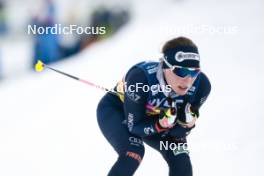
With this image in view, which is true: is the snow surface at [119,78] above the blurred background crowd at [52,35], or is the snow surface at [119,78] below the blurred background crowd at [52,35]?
below

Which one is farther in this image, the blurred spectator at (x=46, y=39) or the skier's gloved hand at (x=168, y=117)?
the blurred spectator at (x=46, y=39)

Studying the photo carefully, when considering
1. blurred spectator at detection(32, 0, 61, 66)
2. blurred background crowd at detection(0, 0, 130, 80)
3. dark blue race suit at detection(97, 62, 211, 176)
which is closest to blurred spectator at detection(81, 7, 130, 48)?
blurred background crowd at detection(0, 0, 130, 80)

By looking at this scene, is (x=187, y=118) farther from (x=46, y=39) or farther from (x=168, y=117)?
(x=46, y=39)

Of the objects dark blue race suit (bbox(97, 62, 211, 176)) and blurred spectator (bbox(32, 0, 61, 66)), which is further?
blurred spectator (bbox(32, 0, 61, 66))

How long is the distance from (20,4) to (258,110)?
45.3 feet

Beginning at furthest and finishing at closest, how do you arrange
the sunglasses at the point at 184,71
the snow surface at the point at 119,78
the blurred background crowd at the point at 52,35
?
the blurred background crowd at the point at 52,35 → the snow surface at the point at 119,78 → the sunglasses at the point at 184,71

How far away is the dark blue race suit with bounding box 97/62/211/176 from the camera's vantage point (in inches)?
143

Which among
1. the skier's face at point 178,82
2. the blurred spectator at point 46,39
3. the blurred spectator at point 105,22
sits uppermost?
the blurred spectator at point 105,22

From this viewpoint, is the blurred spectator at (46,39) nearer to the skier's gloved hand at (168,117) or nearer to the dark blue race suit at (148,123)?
the dark blue race suit at (148,123)

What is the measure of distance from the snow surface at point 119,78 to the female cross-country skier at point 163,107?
979 millimetres

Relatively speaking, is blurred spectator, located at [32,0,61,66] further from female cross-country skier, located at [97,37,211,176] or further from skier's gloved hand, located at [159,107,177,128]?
skier's gloved hand, located at [159,107,177,128]

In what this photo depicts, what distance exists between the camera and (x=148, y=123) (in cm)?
369

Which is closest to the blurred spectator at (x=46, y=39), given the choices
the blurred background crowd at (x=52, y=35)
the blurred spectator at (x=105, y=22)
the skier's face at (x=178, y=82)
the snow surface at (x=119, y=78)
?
the blurred background crowd at (x=52, y=35)

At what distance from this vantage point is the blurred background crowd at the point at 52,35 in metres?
9.71
